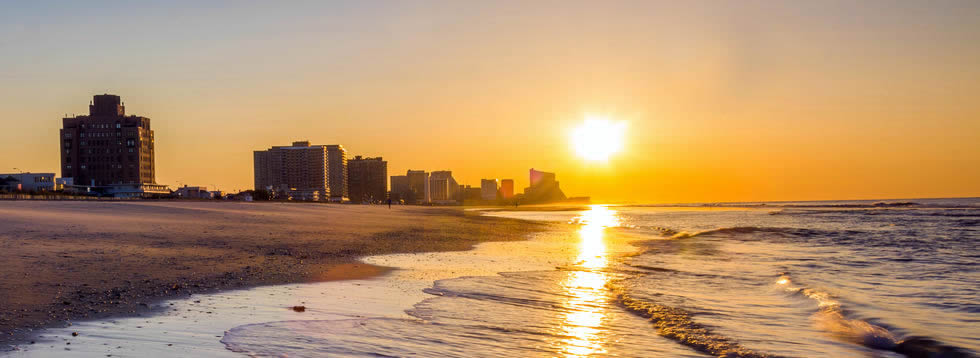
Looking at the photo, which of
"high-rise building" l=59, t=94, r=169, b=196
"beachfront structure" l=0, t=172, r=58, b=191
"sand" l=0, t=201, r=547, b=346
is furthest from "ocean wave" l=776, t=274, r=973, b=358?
"high-rise building" l=59, t=94, r=169, b=196

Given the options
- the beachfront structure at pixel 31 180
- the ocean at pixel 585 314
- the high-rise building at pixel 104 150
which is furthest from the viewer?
the high-rise building at pixel 104 150

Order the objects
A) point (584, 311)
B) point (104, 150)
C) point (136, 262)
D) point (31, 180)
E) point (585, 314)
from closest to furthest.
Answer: point (585, 314)
point (584, 311)
point (136, 262)
point (31, 180)
point (104, 150)

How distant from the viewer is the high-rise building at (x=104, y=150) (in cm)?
17462

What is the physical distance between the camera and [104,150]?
6934 inches

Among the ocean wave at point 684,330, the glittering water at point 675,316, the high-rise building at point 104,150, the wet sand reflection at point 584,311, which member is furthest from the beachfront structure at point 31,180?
the ocean wave at point 684,330

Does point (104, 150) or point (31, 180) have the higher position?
point (104, 150)

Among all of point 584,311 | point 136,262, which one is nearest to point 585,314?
point 584,311

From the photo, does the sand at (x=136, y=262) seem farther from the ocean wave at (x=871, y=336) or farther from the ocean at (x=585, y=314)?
the ocean wave at (x=871, y=336)

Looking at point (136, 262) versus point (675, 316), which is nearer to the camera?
point (675, 316)

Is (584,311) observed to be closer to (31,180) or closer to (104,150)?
(31,180)

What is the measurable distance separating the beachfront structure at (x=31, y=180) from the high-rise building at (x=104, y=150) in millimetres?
47146

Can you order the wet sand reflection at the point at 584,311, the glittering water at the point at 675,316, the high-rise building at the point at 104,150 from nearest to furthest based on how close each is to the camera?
the glittering water at the point at 675,316
the wet sand reflection at the point at 584,311
the high-rise building at the point at 104,150

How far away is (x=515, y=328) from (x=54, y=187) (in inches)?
5440

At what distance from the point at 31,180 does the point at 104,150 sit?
187 feet
